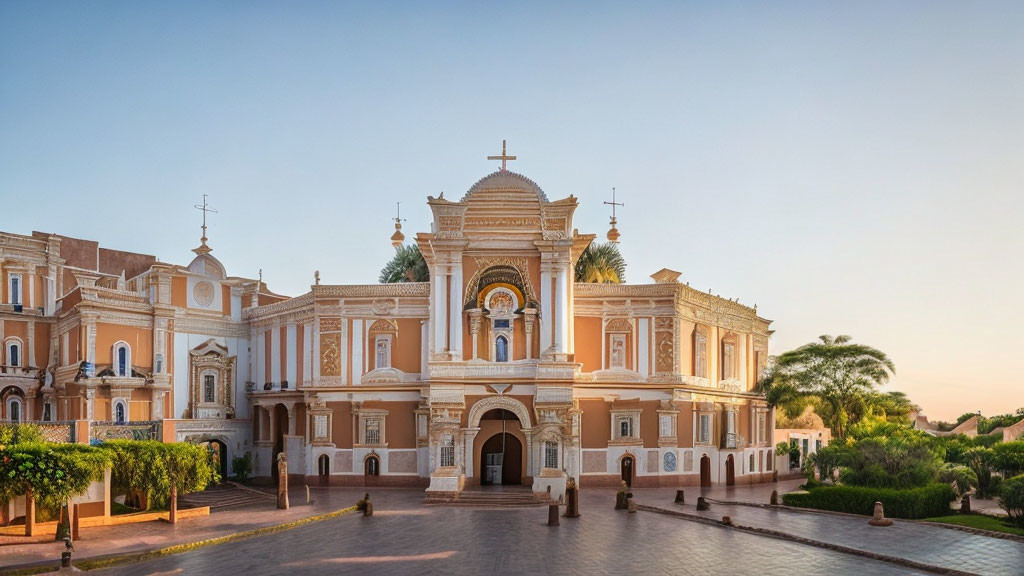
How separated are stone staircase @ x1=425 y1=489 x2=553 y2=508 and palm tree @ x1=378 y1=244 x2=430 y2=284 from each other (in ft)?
58.0

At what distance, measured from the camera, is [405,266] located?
154 ft

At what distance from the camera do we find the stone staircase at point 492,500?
28812 millimetres

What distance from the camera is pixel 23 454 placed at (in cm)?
2222

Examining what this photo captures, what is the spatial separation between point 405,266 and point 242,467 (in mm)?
14463

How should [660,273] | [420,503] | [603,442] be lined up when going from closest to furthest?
[420,503]
[603,442]
[660,273]

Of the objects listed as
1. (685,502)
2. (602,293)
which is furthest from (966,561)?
(602,293)

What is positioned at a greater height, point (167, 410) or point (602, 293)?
point (602, 293)

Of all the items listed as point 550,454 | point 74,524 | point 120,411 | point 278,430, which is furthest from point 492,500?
point 120,411

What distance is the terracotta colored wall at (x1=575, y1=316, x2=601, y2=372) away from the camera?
35719mm

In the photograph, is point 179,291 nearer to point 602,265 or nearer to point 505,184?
point 505,184

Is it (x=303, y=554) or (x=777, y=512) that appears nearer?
(x=303, y=554)

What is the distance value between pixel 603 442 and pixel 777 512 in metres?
8.50

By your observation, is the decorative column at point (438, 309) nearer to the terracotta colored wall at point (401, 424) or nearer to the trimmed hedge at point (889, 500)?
the terracotta colored wall at point (401, 424)

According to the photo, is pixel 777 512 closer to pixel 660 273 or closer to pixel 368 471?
pixel 660 273
